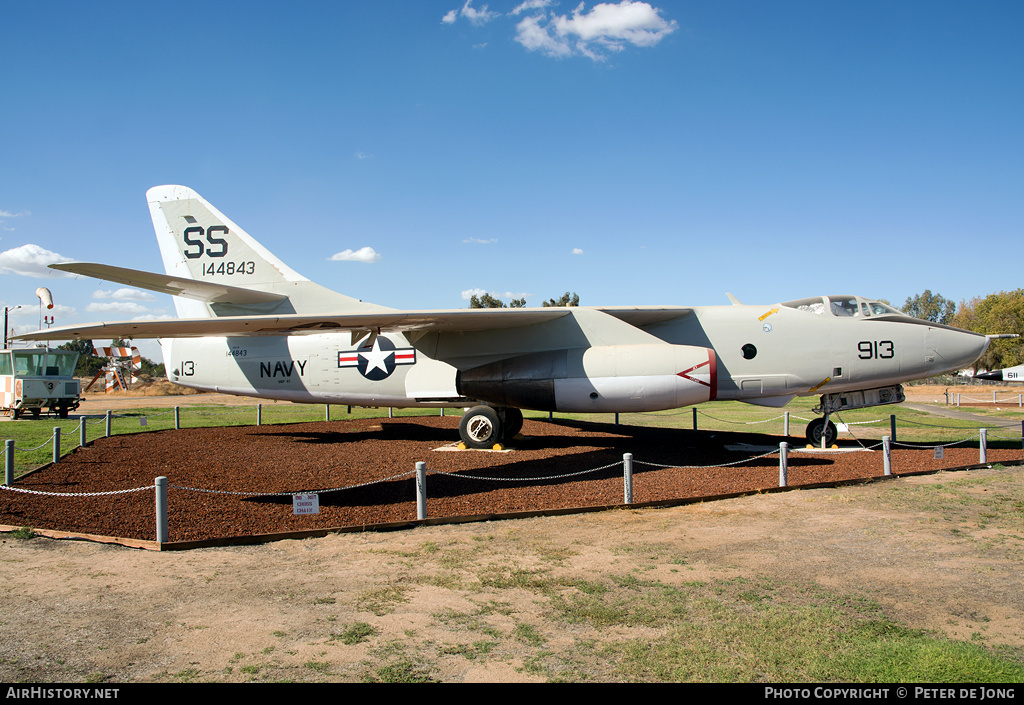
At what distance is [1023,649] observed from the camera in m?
4.13

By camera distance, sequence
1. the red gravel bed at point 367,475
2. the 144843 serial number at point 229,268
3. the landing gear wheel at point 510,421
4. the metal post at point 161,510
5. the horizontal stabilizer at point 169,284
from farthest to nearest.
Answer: the 144843 serial number at point 229,268 → the landing gear wheel at point 510,421 → the horizontal stabilizer at point 169,284 → the red gravel bed at point 367,475 → the metal post at point 161,510

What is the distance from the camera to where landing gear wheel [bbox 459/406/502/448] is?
44.3 ft

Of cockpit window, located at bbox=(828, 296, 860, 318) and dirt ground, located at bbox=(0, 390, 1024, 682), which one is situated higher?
cockpit window, located at bbox=(828, 296, 860, 318)

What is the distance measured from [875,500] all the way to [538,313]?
21.7ft

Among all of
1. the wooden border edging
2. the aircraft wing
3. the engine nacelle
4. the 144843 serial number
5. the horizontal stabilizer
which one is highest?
the 144843 serial number

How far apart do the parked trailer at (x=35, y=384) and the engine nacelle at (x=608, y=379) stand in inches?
896

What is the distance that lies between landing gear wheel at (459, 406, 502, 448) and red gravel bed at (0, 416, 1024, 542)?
1.74ft

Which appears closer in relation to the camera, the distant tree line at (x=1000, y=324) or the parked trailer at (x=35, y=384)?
the parked trailer at (x=35, y=384)

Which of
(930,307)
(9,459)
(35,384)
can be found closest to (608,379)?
(9,459)

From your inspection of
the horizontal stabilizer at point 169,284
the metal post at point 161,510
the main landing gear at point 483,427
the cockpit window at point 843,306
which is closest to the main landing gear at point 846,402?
the cockpit window at point 843,306

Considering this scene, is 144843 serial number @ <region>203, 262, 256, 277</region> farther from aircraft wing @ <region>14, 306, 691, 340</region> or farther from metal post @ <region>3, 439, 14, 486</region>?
metal post @ <region>3, 439, 14, 486</region>

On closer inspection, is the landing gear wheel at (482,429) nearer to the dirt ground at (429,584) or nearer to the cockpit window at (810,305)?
the dirt ground at (429,584)

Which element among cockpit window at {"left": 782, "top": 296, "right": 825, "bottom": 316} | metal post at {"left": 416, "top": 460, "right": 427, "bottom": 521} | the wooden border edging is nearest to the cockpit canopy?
cockpit window at {"left": 782, "top": 296, "right": 825, "bottom": 316}

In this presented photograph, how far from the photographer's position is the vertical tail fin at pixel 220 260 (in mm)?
14312
